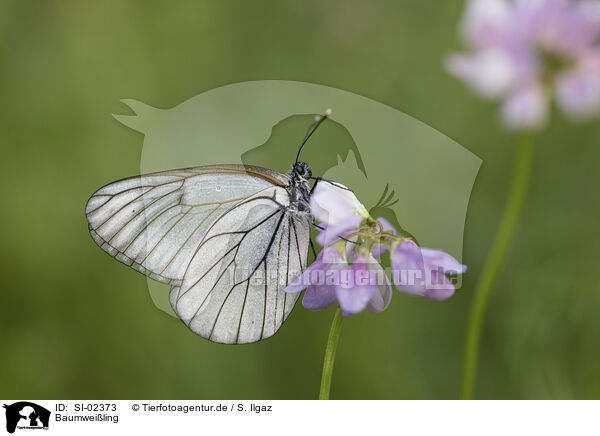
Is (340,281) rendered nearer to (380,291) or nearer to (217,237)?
(380,291)

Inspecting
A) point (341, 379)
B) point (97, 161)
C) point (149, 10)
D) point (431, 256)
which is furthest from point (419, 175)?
point (149, 10)

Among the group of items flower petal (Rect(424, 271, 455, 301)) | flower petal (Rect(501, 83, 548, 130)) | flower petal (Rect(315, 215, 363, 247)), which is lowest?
flower petal (Rect(424, 271, 455, 301))

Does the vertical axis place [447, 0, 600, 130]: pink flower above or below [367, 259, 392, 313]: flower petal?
above

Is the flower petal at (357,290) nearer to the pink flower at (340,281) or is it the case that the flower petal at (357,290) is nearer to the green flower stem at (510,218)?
the pink flower at (340,281)

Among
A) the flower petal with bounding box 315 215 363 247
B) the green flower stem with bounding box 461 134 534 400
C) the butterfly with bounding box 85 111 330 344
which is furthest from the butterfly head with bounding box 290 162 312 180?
the green flower stem with bounding box 461 134 534 400

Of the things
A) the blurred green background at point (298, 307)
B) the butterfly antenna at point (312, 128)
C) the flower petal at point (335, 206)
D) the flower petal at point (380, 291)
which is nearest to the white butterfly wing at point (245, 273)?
the butterfly antenna at point (312, 128)

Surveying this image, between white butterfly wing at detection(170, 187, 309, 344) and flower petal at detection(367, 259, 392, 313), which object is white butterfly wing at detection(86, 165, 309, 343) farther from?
flower petal at detection(367, 259, 392, 313)

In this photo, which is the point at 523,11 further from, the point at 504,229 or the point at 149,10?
the point at 149,10
